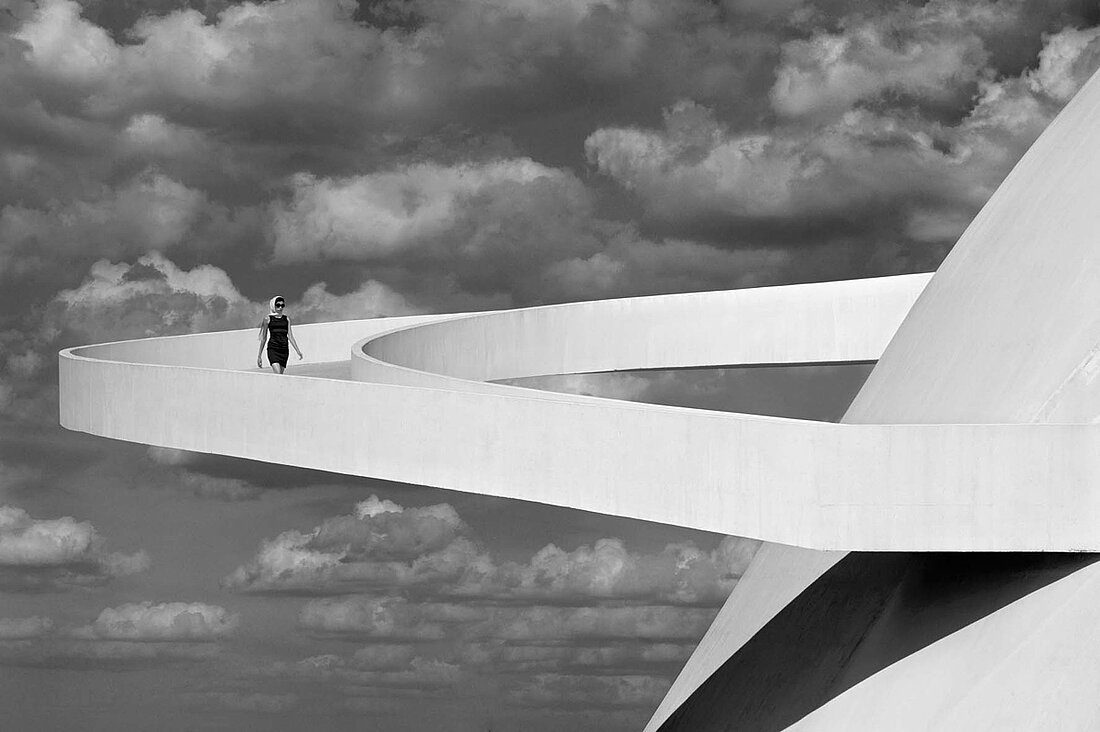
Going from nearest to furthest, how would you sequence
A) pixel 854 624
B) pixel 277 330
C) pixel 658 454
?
pixel 658 454 < pixel 854 624 < pixel 277 330

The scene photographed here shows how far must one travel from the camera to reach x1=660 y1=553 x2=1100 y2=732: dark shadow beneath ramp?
39.3 ft

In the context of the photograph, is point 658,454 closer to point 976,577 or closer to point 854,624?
point 976,577

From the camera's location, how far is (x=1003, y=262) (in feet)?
49.0

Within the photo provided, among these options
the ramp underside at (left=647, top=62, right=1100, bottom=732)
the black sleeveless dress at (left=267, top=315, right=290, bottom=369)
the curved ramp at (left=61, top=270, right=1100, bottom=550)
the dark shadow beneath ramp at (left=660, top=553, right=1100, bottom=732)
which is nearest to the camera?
the curved ramp at (left=61, top=270, right=1100, bottom=550)

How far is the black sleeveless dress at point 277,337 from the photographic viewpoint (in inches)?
840

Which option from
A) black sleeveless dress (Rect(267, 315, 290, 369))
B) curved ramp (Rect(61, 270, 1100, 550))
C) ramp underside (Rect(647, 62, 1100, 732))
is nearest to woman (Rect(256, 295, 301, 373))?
black sleeveless dress (Rect(267, 315, 290, 369))

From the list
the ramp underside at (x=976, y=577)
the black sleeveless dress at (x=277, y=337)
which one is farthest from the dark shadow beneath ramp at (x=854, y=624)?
the black sleeveless dress at (x=277, y=337)

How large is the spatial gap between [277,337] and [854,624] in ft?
34.5

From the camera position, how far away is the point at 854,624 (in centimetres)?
1407

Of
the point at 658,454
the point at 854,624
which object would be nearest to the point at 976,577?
the point at 854,624

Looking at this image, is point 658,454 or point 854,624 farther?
point 854,624

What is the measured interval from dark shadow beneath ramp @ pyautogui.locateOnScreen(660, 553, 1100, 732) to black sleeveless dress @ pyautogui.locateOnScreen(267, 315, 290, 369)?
808cm

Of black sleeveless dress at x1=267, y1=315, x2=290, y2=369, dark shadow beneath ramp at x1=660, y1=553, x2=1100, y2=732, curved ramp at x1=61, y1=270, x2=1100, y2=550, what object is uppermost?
black sleeveless dress at x1=267, y1=315, x2=290, y2=369

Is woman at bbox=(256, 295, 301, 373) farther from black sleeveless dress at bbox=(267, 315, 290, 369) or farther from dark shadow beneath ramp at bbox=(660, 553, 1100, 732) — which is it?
dark shadow beneath ramp at bbox=(660, 553, 1100, 732)
